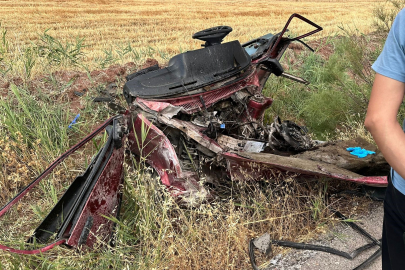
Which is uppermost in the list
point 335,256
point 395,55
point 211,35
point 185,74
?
point 395,55

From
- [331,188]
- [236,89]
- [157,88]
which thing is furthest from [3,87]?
[331,188]

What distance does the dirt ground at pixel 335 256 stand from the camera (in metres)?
2.49

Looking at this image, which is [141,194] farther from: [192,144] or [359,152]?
[359,152]

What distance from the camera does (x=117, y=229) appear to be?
99.6 inches

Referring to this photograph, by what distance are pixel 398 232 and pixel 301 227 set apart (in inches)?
57.3

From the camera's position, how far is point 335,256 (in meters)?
2.56

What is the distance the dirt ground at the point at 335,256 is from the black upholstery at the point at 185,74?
1620 millimetres

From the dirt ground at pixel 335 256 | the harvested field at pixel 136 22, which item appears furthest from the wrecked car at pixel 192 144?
the harvested field at pixel 136 22

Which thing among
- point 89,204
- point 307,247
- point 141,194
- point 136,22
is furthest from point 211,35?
point 136,22

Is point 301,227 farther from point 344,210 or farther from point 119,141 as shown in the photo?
point 119,141

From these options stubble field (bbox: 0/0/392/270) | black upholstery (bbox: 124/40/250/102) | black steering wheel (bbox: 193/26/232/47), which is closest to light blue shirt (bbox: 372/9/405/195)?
stubble field (bbox: 0/0/392/270)

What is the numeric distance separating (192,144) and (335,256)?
1.42m

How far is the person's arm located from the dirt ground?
1439 millimetres

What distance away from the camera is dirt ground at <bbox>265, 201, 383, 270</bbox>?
2488mm
